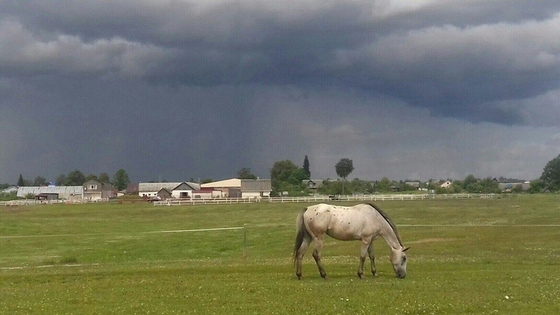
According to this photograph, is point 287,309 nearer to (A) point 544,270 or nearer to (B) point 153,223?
(A) point 544,270

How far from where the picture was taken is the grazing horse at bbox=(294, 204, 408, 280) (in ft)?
68.2

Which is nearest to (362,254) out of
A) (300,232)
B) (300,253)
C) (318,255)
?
(318,255)

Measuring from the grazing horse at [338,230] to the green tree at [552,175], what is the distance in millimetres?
177526

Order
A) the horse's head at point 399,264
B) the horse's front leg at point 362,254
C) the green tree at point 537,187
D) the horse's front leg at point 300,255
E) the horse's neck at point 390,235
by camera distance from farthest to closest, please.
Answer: the green tree at point 537,187 < the horse's neck at point 390,235 < the horse's head at point 399,264 < the horse's front leg at point 362,254 < the horse's front leg at point 300,255

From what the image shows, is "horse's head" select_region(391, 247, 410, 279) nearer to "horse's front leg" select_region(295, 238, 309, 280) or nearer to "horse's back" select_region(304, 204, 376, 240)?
"horse's back" select_region(304, 204, 376, 240)

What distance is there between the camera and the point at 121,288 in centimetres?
1941

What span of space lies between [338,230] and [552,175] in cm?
18721

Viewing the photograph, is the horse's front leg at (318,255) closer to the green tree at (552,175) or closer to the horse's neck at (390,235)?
the horse's neck at (390,235)

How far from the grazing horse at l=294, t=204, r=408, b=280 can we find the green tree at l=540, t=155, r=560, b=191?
178 metres

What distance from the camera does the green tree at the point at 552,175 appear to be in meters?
184

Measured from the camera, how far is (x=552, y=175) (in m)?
188

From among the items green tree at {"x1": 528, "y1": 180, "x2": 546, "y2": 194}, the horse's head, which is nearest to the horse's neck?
the horse's head

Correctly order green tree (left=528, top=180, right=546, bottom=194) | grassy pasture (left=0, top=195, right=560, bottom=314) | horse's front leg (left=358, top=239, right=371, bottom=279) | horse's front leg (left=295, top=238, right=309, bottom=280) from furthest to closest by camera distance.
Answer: green tree (left=528, top=180, right=546, bottom=194)
horse's front leg (left=358, top=239, right=371, bottom=279)
horse's front leg (left=295, top=238, right=309, bottom=280)
grassy pasture (left=0, top=195, right=560, bottom=314)

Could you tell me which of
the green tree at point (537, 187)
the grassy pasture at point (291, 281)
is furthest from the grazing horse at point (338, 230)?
the green tree at point (537, 187)
